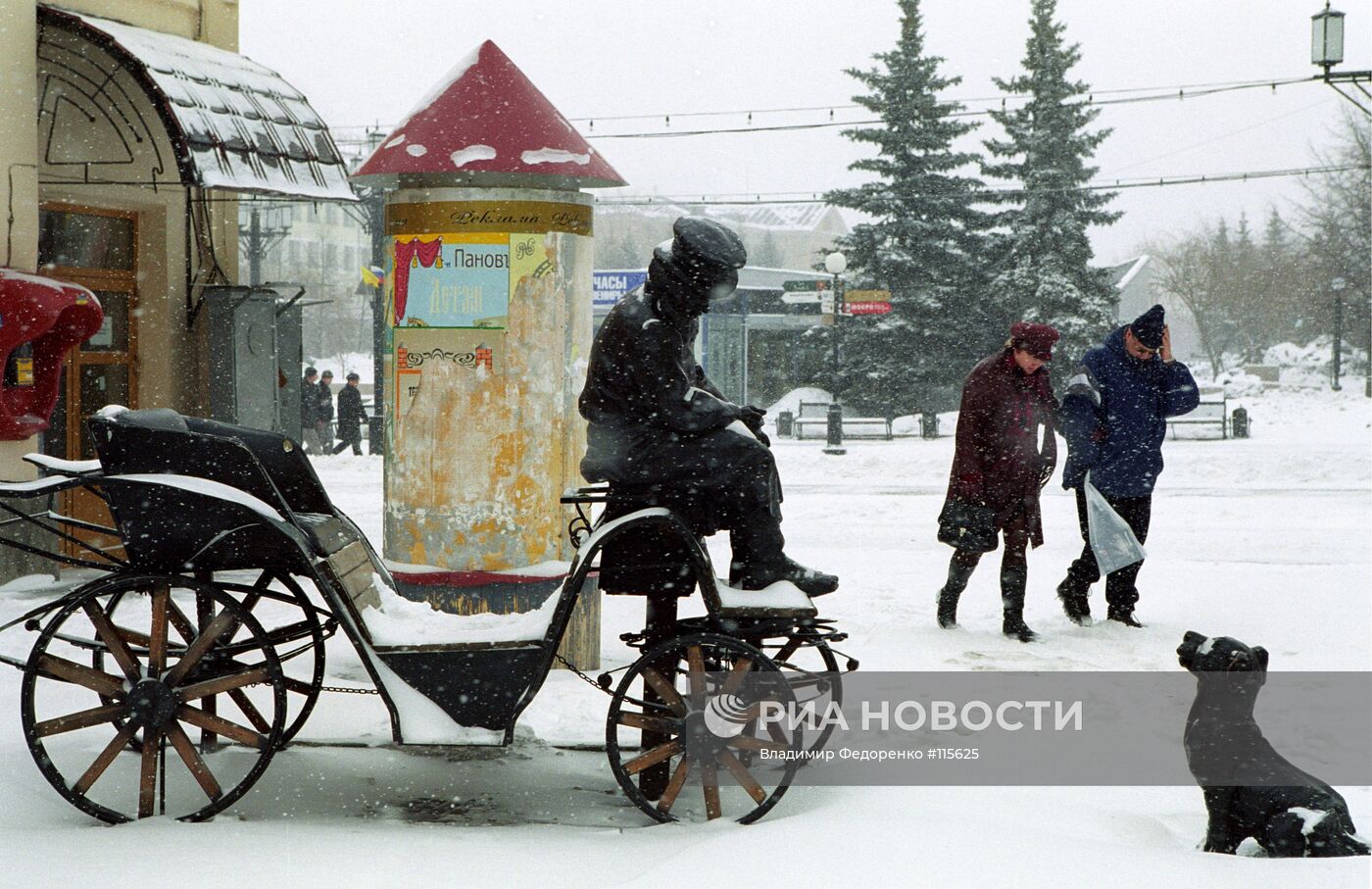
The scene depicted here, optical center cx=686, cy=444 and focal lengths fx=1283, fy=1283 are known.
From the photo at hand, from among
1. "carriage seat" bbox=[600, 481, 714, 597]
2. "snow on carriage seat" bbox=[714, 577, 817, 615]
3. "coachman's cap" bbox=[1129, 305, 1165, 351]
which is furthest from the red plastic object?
"coachman's cap" bbox=[1129, 305, 1165, 351]

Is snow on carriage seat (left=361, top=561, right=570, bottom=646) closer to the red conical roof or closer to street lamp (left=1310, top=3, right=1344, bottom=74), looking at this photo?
the red conical roof

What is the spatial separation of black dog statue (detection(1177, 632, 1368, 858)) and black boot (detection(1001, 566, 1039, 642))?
332 cm

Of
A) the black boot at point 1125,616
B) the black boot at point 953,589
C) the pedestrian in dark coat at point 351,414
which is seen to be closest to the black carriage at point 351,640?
the black boot at point 953,589

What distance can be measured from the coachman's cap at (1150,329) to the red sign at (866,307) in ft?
83.0

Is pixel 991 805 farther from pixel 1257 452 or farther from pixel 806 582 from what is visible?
pixel 1257 452

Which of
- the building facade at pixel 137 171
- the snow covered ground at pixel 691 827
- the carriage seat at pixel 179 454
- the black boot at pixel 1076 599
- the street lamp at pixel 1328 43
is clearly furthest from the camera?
the street lamp at pixel 1328 43

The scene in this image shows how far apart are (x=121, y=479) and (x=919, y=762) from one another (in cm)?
332

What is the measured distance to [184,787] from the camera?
5.05m

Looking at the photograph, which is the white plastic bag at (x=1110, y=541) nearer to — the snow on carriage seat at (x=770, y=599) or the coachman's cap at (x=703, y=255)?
the snow on carriage seat at (x=770, y=599)

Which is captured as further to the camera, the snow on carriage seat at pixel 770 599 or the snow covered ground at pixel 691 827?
the snow on carriage seat at pixel 770 599

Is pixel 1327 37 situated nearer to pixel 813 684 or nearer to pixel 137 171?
pixel 137 171

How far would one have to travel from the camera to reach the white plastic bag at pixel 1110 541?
7.95 metres

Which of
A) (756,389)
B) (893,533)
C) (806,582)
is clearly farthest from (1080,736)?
(756,389)

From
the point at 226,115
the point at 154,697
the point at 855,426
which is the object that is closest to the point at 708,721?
the point at 154,697
